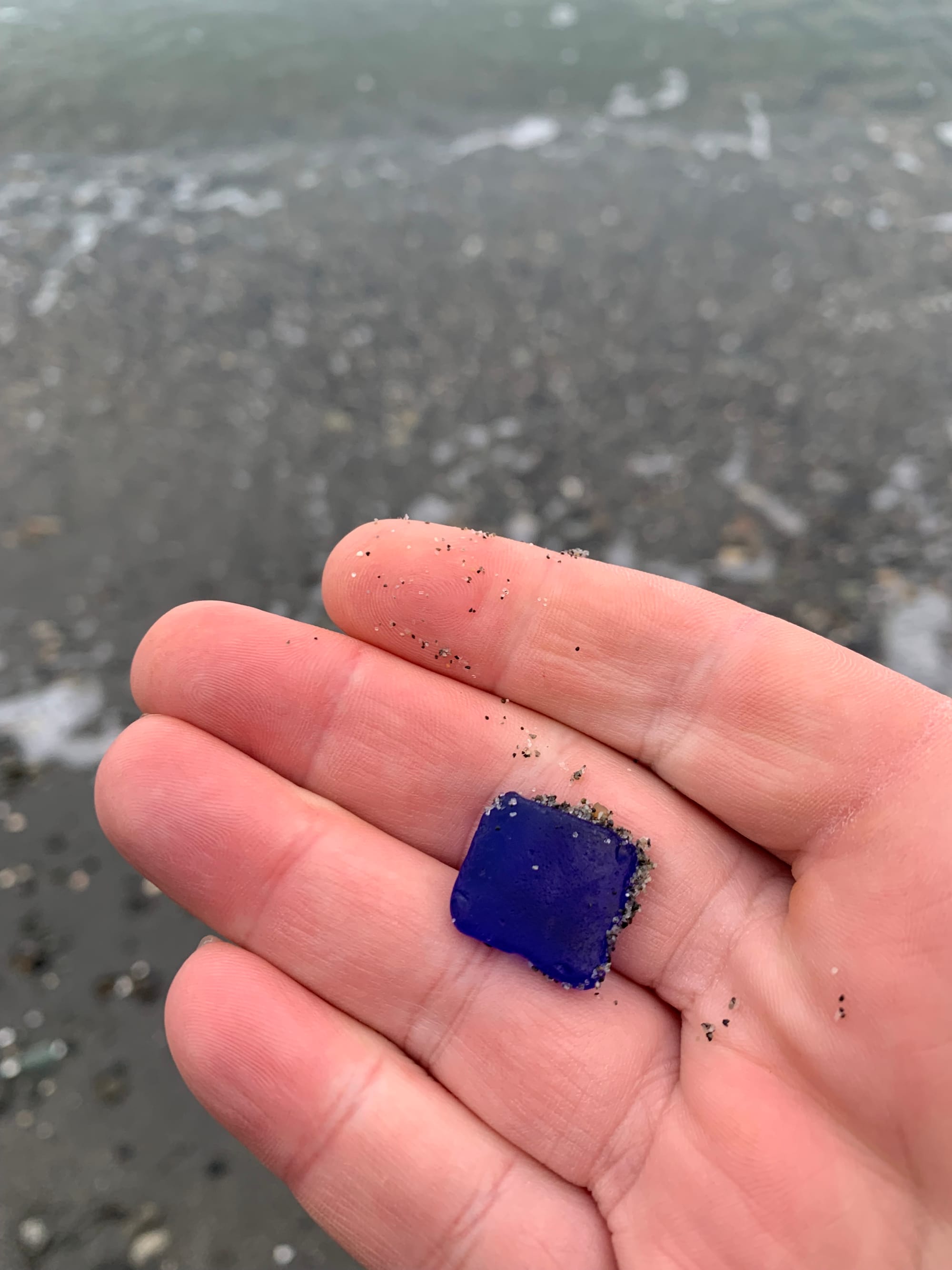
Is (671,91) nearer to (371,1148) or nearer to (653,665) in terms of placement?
(653,665)

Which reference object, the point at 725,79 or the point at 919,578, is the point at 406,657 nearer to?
the point at 919,578

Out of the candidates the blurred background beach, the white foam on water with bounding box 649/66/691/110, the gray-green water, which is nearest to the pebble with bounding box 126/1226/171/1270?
the blurred background beach

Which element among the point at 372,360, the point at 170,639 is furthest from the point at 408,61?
the point at 170,639

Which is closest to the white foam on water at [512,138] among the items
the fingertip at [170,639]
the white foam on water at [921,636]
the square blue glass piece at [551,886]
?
the white foam on water at [921,636]

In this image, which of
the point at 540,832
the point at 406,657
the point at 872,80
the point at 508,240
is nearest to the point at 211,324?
the point at 508,240

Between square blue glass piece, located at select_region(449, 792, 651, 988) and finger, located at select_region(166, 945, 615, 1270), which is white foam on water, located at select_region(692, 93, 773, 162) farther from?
finger, located at select_region(166, 945, 615, 1270)
